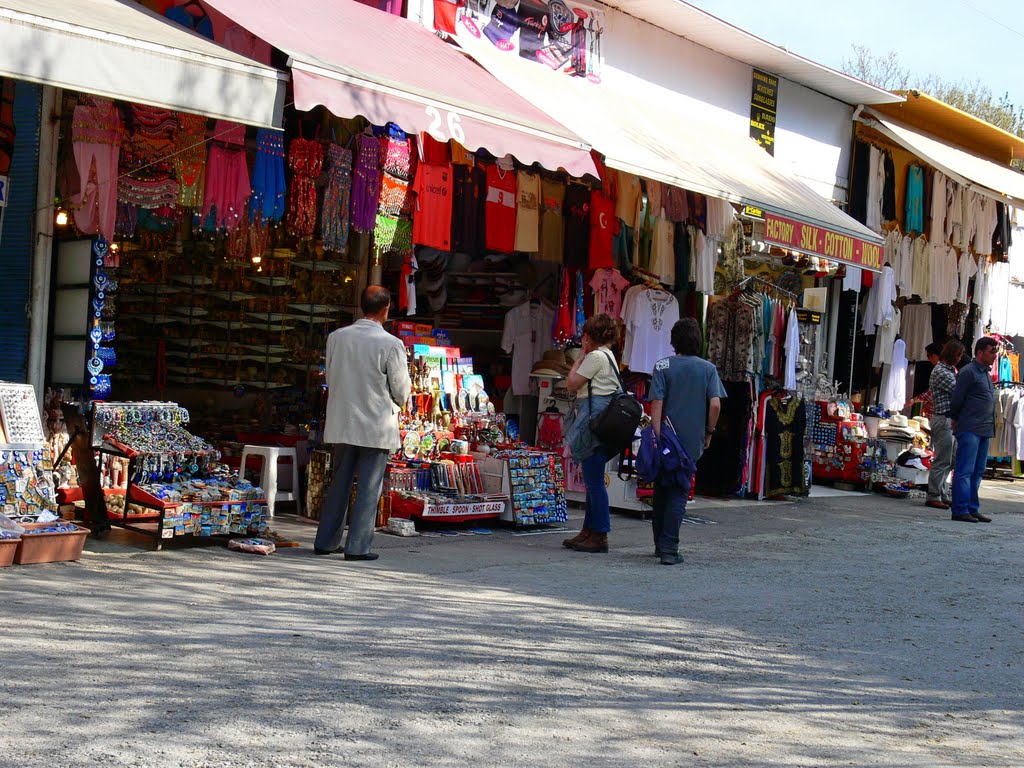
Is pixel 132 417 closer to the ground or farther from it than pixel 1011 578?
farther from it

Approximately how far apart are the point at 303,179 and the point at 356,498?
2902 mm

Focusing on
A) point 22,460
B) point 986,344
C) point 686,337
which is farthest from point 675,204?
point 22,460

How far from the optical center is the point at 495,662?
534cm

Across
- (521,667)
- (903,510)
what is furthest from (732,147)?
(521,667)

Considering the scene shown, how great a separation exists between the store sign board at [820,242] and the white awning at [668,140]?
0.10 feet

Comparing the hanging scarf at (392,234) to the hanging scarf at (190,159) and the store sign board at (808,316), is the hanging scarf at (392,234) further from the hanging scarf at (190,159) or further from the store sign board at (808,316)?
A: the store sign board at (808,316)

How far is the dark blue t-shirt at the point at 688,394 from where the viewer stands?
8.58m

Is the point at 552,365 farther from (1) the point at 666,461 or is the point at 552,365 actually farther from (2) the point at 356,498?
(2) the point at 356,498

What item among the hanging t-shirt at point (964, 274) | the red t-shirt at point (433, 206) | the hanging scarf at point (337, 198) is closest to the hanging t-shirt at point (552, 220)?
the red t-shirt at point (433, 206)

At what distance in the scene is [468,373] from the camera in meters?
10.6

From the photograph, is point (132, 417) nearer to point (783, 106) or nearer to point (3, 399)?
point (3, 399)

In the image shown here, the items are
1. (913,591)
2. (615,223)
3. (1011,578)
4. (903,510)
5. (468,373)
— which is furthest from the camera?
(903,510)

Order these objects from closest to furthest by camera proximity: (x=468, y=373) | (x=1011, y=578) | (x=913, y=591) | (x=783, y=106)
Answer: (x=913, y=591) < (x=1011, y=578) < (x=468, y=373) < (x=783, y=106)

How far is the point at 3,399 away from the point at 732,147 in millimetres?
8949
